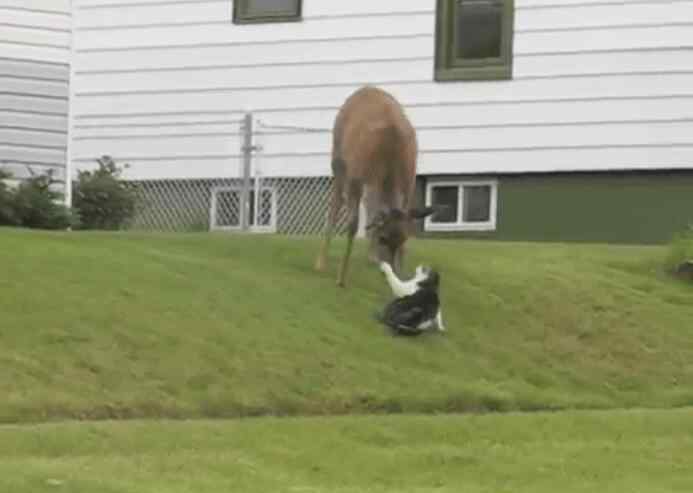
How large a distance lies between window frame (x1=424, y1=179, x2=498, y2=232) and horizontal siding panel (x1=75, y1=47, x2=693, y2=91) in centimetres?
119

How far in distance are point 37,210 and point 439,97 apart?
5172 mm

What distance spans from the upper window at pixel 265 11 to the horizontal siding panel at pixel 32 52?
282 centimetres

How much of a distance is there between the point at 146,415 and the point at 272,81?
10.7 m

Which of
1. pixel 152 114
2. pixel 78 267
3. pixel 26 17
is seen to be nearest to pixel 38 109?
pixel 26 17

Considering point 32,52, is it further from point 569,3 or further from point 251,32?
point 569,3

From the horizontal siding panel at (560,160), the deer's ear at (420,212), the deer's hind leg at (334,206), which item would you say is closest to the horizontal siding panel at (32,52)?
the horizontal siding panel at (560,160)

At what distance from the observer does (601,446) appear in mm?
10703

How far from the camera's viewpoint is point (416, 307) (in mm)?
13133

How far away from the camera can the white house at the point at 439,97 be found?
1989 cm

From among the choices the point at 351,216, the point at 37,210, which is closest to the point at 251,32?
the point at 37,210

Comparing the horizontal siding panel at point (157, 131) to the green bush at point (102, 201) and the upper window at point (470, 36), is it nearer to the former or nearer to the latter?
the green bush at point (102, 201)

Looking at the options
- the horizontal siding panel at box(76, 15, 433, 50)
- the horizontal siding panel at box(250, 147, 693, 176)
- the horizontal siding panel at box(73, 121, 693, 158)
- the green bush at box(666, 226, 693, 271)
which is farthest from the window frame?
the green bush at box(666, 226, 693, 271)

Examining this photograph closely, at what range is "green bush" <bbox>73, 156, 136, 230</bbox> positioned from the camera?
1909cm

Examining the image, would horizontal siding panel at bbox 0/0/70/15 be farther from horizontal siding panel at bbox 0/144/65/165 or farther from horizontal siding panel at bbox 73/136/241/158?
horizontal siding panel at bbox 73/136/241/158
